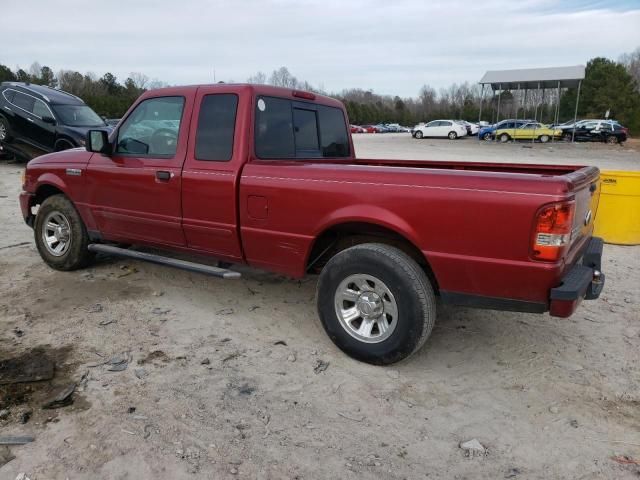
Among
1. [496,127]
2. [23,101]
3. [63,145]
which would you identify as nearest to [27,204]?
[63,145]

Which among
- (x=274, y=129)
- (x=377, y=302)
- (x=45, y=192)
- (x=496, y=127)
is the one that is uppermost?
(x=274, y=129)

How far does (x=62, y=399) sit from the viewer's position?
3244 mm

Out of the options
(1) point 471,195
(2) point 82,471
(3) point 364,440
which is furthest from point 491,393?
(2) point 82,471

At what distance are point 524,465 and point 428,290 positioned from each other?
3.88 feet

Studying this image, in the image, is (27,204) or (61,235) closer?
(61,235)

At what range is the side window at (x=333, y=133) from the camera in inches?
201

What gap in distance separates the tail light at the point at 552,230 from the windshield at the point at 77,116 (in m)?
12.9

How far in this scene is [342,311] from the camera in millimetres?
3828

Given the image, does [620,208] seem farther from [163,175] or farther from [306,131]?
[163,175]

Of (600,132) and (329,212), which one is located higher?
(329,212)

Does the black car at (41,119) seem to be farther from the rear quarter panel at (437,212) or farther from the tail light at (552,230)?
the tail light at (552,230)

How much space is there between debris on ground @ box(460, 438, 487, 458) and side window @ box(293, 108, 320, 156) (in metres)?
2.80

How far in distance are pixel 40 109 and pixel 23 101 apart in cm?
67

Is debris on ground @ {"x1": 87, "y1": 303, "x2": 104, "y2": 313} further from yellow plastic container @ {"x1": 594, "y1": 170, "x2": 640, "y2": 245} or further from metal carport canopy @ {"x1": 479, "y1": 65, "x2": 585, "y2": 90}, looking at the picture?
metal carport canopy @ {"x1": 479, "y1": 65, "x2": 585, "y2": 90}
